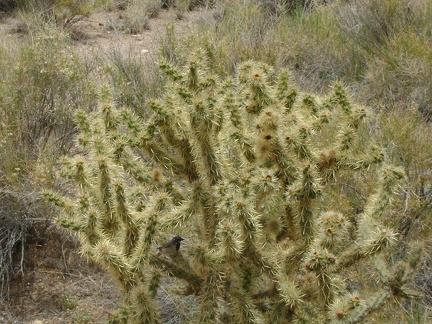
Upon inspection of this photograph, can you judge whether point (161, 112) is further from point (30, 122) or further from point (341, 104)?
point (30, 122)

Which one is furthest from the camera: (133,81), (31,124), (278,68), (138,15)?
(138,15)

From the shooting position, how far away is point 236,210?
334 centimetres

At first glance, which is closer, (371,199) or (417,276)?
(371,199)

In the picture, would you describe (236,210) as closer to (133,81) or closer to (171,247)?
(171,247)

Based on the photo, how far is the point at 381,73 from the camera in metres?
7.30

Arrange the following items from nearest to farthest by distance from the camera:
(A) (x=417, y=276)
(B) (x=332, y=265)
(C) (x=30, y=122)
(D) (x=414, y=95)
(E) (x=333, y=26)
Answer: (B) (x=332, y=265), (A) (x=417, y=276), (C) (x=30, y=122), (D) (x=414, y=95), (E) (x=333, y=26)

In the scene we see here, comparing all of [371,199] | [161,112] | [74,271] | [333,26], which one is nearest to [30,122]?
[74,271]

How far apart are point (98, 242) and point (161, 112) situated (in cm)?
71

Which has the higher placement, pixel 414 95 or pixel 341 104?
pixel 341 104

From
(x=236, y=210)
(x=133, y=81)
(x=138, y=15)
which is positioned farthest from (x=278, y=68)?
(x=236, y=210)

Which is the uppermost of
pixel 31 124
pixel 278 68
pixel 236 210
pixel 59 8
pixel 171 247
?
pixel 236 210

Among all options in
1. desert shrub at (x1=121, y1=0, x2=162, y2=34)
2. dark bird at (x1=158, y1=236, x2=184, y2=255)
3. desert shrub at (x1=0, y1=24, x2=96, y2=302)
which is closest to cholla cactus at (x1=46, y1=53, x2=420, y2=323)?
dark bird at (x1=158, y1=236, x2=184, y2=255)

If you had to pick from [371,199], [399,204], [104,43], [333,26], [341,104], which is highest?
[341,104]

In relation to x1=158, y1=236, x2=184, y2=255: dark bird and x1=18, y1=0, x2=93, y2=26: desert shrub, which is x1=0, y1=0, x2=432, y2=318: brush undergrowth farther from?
x1=158, y1=236, x2=184, y2=255: dark bird
